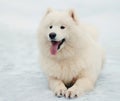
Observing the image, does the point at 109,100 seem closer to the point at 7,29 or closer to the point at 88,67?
the point at 88,67

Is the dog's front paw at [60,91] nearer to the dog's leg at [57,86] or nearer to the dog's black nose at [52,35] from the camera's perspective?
the dog's leg at [57,86]

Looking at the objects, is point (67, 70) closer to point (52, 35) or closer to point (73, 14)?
point (52, 35)

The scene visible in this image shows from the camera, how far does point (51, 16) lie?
5820mm

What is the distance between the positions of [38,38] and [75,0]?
12086 mm

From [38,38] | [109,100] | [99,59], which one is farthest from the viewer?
[99,59]

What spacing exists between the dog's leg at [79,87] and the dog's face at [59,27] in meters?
0.58

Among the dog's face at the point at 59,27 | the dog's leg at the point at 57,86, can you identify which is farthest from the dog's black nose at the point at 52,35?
the dog's leg at the point at 57,86

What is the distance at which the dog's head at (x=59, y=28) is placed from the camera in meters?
5.61

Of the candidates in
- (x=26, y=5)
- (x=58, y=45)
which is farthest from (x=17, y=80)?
(x=26, y=5)

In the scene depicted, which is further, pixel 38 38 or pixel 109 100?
pixel 38 38

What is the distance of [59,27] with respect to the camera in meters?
5.66

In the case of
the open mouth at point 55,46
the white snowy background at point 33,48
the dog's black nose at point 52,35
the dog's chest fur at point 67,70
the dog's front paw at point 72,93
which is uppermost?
the dog's black nose at point 52,35

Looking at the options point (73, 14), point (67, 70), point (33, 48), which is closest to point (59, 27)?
point (73, 14)

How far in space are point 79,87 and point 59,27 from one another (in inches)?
37.0
